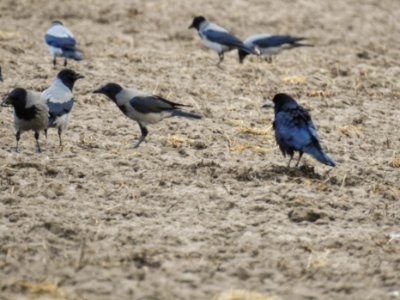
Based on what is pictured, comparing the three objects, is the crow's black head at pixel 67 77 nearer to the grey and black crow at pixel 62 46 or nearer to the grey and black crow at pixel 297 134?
the grey and black crow at pixel 62 46

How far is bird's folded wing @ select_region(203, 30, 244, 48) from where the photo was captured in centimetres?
1452

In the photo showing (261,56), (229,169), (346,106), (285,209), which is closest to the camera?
(285,209)

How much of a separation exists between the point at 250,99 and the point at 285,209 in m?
4.70

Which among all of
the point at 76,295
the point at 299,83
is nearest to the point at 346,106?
the point at 299,83

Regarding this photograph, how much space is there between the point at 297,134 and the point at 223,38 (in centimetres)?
650

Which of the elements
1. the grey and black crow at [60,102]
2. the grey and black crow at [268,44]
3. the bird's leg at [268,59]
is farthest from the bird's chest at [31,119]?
the bird's leg at [268,59]

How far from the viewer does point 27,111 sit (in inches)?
346

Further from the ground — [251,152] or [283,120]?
[283,120]

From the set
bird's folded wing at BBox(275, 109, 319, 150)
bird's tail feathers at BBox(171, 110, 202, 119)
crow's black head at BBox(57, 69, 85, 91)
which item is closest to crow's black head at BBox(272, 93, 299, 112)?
bird's folded wing at BBox(275, 109, 319, 150)

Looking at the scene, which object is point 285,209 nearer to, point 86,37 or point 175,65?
point 175,65

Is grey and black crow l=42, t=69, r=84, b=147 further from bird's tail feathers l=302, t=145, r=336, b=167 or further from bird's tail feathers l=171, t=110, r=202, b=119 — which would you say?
bird's tail feathers l=302, t=145, r=336, b=167

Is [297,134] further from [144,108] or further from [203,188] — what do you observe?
[144,108]

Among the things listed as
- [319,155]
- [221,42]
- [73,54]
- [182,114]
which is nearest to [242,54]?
[221,42]

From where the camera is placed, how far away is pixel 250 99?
11828 mm
